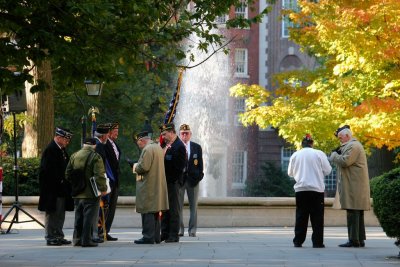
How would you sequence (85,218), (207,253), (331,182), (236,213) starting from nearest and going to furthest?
1. (207,253)
2. (85,218)
3. (236,213)
4. (331,182)

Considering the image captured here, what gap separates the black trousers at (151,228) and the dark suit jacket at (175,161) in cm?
76

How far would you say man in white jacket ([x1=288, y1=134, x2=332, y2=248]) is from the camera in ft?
59.6

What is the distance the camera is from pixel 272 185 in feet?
170

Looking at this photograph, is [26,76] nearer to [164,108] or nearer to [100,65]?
[100,65]

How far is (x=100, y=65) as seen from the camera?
1698cm

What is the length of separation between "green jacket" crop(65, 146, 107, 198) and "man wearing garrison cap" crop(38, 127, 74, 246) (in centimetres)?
48

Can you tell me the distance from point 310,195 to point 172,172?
232 cm

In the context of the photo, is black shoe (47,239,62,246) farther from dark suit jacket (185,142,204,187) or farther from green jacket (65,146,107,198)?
dark suit jacket (185,142,204,187)

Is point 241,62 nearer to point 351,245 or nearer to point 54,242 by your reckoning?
point 54,242

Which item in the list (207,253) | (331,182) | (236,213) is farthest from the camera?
(331,182)

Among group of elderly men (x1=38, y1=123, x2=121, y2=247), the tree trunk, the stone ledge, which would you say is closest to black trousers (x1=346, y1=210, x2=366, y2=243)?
group of elderly men (x1=38, y1=123, x2=121, y2=247)

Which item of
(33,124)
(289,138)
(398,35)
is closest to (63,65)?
(33,124)

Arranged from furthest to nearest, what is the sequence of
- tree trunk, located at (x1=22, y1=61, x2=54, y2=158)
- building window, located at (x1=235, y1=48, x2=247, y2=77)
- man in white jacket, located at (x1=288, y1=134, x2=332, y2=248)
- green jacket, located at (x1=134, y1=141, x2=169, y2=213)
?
1. building window, located at (x1=235, y1=48, x2=247, y2=77)
2. tree trunk, located at (x1=22, y1=61, x2=54, y2=158)
3. green jacket, located at (x1=134, y1=141, x2=169, y2=213)
4. man in white jacket, located at (x1=288, y1=134, x2=332, y2=248)

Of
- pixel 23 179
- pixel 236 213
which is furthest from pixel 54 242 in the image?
pixel 236 213
